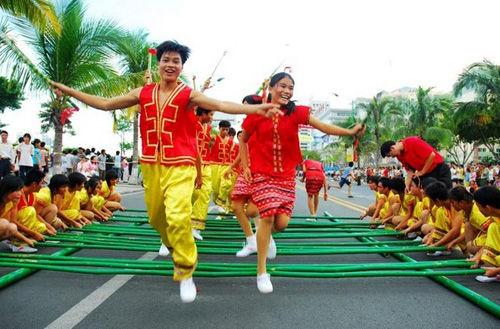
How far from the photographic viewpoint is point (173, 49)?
4012 mm

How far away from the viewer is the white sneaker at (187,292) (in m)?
3.55

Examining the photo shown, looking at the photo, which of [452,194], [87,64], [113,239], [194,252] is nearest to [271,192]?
[194,252]

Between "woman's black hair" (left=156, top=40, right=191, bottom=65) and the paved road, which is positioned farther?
"woman's black hair" (left=156, top=40, right=191, bottom=65)

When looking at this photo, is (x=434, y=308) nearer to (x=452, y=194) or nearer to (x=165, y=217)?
(x=452, y=194)

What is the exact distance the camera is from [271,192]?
172 inches

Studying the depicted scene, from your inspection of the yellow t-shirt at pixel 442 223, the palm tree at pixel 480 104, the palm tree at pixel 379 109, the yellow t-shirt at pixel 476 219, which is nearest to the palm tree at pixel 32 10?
the yellow t-shirt at pixel 442 223

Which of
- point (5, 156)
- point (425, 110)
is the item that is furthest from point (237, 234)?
point (425, 110)

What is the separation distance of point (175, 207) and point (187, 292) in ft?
2.15

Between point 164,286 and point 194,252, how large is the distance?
2.12ft

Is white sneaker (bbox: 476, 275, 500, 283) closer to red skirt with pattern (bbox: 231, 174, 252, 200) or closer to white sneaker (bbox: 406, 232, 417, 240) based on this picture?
white sneaker (bbox: 406, 232, 417, 240)

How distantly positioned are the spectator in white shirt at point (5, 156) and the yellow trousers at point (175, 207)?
36.5ft

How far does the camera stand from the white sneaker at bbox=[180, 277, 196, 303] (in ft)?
11.6

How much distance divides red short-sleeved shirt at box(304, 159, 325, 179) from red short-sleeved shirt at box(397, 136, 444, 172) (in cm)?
264

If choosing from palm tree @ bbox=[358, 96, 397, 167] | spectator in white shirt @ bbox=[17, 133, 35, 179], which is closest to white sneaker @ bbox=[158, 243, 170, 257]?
spectator in white shirt @ bbox=[17, 133, 35, 179]
